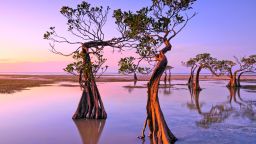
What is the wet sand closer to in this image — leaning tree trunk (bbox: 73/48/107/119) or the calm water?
the calm water

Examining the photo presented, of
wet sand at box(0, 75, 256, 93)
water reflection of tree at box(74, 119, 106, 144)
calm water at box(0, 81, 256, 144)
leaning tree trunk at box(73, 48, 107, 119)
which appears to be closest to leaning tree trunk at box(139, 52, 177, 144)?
calm water at box(0, 81, 256, 144)

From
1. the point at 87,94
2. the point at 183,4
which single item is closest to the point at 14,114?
the point at 87,94

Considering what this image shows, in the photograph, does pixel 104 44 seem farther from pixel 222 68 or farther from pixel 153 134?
pixel 222 68

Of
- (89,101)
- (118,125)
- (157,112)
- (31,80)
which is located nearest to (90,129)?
(118,125)

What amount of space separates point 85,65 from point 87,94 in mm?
1742

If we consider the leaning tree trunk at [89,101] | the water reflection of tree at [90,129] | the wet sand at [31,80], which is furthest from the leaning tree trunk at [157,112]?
the wet sand at [31,80]

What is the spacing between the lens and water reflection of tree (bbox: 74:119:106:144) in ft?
49.5

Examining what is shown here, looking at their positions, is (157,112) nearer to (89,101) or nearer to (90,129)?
(90,129)

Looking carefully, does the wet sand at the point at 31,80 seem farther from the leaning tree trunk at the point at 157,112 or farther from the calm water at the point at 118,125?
the leaning tree trunk at the point at 157,112

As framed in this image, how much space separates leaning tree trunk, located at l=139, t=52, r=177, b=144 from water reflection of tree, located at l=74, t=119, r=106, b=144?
2.73 meters

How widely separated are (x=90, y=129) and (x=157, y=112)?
16.6 ft

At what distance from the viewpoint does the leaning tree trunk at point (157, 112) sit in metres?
13.2

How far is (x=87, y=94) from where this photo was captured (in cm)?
2019

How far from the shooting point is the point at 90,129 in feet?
56.6
